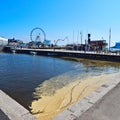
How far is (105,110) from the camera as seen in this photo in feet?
19.9

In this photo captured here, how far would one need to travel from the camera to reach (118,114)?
18.9 feet

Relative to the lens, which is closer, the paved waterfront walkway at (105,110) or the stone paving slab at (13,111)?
the paved waterfront walkway at (105,110)

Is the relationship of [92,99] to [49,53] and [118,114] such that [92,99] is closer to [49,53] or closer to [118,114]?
[118,114]

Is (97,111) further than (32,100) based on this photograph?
No

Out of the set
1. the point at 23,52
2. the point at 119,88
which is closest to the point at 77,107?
the point at 119,88

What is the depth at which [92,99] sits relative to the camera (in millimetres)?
7301

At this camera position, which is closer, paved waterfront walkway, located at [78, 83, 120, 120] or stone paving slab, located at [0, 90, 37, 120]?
paved waterfront walkway, located at [78, 83, 120, 120]

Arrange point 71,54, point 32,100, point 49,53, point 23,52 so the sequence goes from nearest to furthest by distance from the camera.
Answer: point 32,100, point 71,54, point 49,53, point 23,52

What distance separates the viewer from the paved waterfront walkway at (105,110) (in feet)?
18.4

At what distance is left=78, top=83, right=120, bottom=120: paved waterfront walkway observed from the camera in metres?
5.60

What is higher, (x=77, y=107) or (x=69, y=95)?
(x=77, y=107)

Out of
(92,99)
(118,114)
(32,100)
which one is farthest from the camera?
(32,100)

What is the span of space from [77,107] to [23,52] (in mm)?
67049

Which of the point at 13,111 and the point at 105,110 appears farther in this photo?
the point at 13,111
